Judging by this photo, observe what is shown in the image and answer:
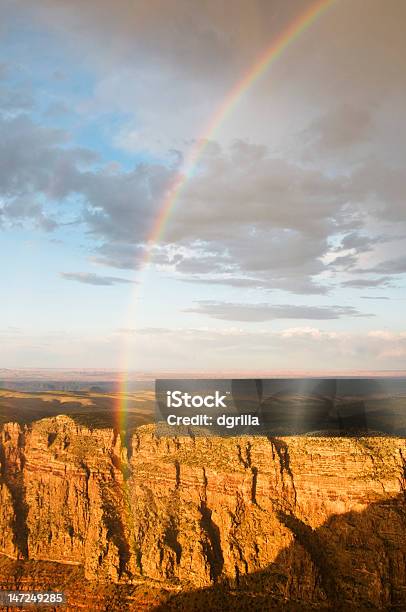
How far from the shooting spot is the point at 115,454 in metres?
72.8

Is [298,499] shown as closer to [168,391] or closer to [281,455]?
[281,455]

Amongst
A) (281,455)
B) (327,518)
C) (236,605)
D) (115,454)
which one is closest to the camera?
(236,605)

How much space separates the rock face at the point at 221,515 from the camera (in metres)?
57.3

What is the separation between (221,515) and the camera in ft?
211

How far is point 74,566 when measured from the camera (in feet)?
219

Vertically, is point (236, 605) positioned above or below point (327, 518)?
below

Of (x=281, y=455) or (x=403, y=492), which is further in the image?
(x=281, y=455)

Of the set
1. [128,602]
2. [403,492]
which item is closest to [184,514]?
[128,602]

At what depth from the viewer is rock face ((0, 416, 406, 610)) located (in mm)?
57281

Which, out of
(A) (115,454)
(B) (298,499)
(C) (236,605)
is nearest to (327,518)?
(B) (298,499)

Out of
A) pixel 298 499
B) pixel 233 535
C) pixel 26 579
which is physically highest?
pixel 298 499

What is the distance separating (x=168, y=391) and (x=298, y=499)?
24.3 meters

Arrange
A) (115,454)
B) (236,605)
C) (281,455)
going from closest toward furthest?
1. (236,605)
2. (281,455)
3. (115,454)

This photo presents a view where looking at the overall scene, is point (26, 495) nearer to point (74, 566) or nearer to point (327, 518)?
point (74, 566)
